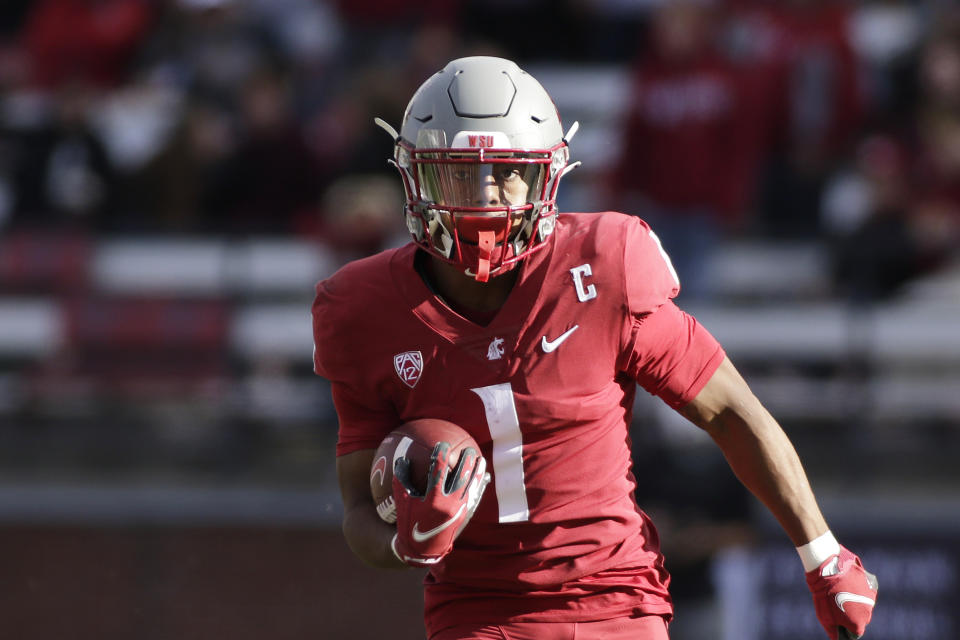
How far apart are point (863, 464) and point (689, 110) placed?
6.21ft

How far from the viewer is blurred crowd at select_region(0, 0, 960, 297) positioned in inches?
275

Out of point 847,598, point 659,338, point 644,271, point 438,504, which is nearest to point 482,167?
point 644,271

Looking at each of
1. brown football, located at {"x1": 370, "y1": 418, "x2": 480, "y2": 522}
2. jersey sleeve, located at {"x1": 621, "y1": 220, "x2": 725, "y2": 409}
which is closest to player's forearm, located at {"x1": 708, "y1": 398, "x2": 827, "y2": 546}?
jersey sleeve, located at {"x1": 621, "y1": 220, "x2": 725, "y2": 409}

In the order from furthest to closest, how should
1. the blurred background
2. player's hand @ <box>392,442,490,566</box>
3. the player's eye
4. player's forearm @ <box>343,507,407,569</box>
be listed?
the blurred background, the player's eye, player's forearm @ <box>343,507,407,569</box>, player's hand @ <box>392,442,490,566</box>

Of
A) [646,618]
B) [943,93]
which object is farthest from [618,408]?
[943,93]

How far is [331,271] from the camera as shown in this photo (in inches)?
278

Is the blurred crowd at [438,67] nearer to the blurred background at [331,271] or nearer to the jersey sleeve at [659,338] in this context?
the blurred background at [331,271]

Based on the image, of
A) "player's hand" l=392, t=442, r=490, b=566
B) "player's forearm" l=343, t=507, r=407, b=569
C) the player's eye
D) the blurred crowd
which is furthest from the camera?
the blurred crowd

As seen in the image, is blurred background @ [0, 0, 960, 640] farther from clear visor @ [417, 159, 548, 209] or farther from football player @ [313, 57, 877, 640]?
clear visor @ [417, 159, 548, 209]

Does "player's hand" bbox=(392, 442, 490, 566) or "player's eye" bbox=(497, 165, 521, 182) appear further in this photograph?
"player's eye" bbox=(497, 165, 521, 182)

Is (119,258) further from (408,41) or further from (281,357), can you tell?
(408,41)

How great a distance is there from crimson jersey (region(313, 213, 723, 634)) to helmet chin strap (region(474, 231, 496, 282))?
0.10m

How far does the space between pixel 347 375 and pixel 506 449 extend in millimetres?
382

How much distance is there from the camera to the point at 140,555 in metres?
6.41
